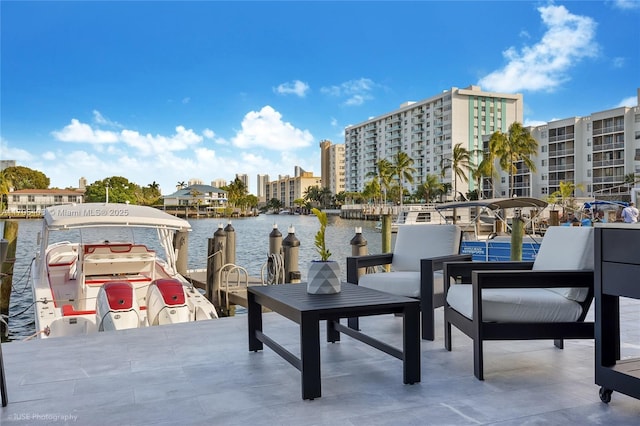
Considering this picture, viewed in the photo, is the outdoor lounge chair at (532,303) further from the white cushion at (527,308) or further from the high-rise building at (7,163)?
the high-rise building at (7,163)

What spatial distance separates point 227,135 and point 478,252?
6288 centimetres

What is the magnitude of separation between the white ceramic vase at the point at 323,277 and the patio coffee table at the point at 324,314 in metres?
0.04

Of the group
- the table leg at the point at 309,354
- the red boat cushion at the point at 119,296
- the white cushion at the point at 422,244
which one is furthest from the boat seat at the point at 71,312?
the table leg at the point at 309,354

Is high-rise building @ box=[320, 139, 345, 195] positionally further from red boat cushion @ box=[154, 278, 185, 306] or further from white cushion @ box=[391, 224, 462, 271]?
white cushion @ box=[391, 224, 462, 271]

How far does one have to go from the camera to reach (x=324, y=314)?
275 centimetres

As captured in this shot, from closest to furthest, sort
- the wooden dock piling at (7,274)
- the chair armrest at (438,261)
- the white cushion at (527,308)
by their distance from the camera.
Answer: the white cushion at (527,308) < the chair armrest at (438,261) < the wooden dock piling at (7,274)

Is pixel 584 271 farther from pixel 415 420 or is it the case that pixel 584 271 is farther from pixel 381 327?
pixel 381 327

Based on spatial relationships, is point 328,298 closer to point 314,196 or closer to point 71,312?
point 71,312

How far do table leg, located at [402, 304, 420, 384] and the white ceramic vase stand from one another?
0.51 m

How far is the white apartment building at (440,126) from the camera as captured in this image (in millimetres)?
71938

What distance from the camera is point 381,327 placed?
4426mm

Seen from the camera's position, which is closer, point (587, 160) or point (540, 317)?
point (540, 317)

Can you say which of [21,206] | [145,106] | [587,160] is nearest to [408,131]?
[587,160]

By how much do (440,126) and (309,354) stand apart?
243 ft
